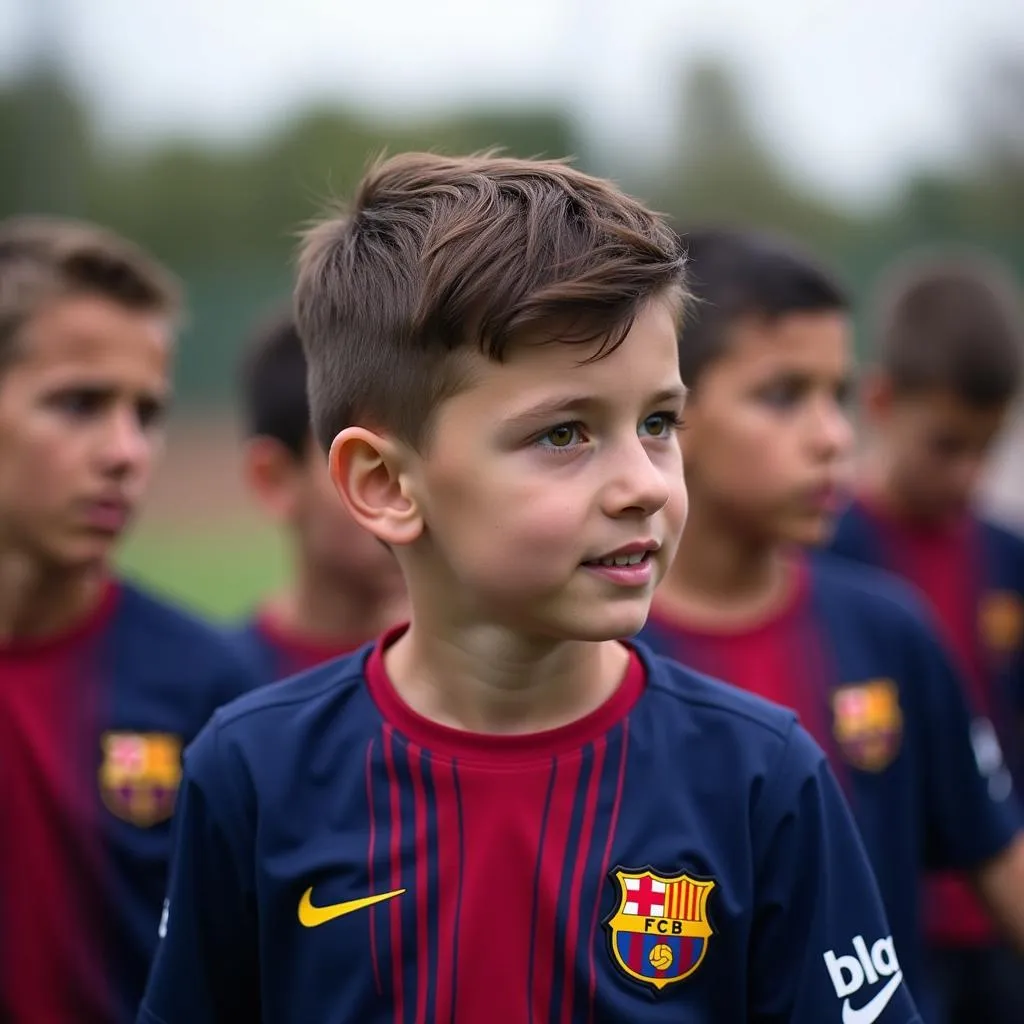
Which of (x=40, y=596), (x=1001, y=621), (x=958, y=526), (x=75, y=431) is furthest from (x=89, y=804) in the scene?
(x=958, y=526)

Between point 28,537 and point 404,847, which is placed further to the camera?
point 28,537

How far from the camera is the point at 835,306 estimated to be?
3.90 metres

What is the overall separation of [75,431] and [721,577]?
5.19 feet

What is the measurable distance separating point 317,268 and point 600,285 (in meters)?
0.63

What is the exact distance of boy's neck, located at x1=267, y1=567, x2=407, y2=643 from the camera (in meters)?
4.48

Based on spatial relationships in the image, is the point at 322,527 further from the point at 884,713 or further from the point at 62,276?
the point at 884,713

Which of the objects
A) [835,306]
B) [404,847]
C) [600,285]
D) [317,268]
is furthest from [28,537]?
[835,306]

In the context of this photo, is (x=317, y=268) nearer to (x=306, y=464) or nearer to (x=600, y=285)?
(x=600, y=285)

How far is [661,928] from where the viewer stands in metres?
2.20

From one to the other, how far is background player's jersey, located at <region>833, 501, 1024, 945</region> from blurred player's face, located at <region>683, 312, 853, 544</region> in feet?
3.44

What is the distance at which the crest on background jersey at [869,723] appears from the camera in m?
3.24

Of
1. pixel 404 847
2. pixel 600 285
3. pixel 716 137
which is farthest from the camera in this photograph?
pixel 716 137

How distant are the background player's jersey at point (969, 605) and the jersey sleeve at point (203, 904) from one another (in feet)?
8.46

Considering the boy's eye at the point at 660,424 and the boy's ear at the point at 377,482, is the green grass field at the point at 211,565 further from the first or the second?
the boy's eye at the point at 660,424
